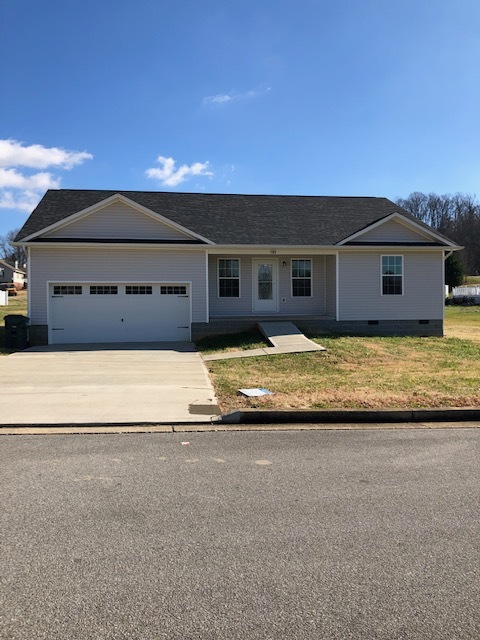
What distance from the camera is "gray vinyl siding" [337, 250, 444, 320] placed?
19578 millimetres

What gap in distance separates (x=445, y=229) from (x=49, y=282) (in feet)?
327

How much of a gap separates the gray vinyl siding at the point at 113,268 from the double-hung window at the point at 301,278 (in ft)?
13.6

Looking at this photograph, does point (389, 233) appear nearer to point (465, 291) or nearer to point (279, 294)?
point (279, 294)

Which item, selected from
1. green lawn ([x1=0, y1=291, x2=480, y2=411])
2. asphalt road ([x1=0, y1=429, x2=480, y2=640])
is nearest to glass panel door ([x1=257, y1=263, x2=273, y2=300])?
green lawn ([x1=0, y1=291, x2=480, y2=411])

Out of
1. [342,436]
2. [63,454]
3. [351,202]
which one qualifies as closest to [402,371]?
[342,436]

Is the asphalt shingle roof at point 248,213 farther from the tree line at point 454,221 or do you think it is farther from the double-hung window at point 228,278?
the tree line at point 454,221

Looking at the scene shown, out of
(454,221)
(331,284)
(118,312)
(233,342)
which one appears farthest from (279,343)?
(454,221)

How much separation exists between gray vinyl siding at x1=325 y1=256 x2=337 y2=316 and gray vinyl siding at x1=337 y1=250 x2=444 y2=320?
0.98ft

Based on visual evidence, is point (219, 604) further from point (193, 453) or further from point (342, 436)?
point (342, 436)

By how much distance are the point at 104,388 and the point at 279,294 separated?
38.6 ft

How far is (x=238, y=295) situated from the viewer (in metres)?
20.3

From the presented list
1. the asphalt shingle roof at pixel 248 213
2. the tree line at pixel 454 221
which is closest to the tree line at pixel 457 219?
the tree line at pixel 454 221

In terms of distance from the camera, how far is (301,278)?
2070 cm

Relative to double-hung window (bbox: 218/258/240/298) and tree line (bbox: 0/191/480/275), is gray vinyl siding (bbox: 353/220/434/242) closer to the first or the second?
double-hung window (bbox: 218/258/240/298)
